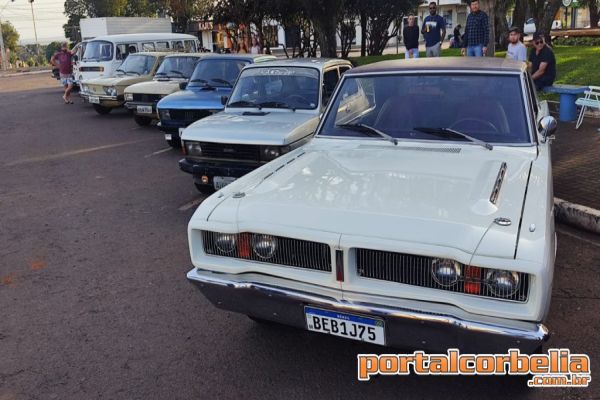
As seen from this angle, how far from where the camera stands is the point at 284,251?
316cm

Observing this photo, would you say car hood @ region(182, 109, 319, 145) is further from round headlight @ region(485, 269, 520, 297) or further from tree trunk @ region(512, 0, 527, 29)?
tree trunk @ region(512, 0, 527, 29)

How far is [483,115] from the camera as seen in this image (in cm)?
423

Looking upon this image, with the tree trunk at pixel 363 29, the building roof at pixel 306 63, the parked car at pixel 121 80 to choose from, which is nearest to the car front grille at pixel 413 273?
the building roof at pixel 306 63

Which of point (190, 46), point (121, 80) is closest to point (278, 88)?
point (121, 80)

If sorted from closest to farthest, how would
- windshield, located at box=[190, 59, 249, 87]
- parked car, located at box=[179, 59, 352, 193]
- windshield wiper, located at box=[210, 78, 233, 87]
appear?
parked car, located at box=[179, 59, 352, 193], windshield wiper, located at box=[210, 78, 233, 87], windshield, located at box=[190, 59, 249, 87]

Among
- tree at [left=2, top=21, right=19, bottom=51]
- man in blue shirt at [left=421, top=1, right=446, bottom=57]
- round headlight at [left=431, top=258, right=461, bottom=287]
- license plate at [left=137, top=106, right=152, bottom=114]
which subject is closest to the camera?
round headlight at [left=431, top=258, right=461, bottom=287]

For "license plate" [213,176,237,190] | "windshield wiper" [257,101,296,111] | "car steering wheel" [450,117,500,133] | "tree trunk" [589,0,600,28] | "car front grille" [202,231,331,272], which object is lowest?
"license plate" [213,176,237,190]

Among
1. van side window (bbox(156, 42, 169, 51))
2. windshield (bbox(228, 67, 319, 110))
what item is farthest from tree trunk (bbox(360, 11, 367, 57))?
windshield (bbox(228, 67, 319, 110))

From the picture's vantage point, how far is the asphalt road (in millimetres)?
3340

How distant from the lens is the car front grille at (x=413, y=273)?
2.76m

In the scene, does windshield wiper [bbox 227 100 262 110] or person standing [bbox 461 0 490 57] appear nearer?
windshield wiper [bbox 227 100 262 110]

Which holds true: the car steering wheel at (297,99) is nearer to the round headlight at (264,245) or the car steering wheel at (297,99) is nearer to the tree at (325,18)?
the round headlight at (264,245)

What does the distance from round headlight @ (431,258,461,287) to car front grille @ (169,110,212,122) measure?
7179mm
